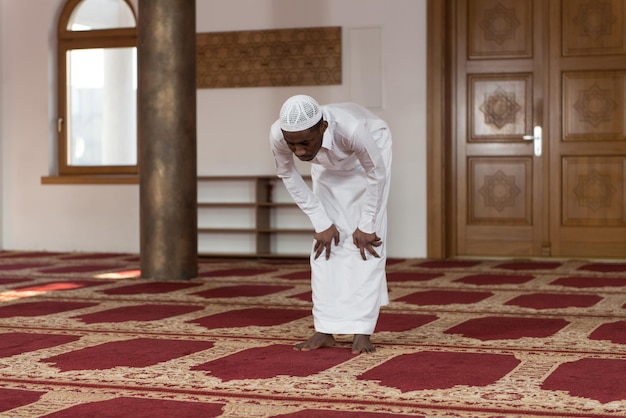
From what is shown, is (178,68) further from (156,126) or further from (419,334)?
(419,334)

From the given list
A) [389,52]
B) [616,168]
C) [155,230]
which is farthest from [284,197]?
[616,168]

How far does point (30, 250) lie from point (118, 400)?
7.22 m

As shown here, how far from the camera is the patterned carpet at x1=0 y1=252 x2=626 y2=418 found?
9.78 ft

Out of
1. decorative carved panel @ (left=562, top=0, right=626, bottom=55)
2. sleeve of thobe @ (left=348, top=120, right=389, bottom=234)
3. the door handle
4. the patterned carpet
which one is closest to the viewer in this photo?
the patterned carpet

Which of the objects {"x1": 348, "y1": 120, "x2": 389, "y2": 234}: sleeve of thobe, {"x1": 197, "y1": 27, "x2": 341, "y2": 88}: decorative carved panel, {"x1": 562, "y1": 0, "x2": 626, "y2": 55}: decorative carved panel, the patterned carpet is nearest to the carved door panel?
{"x1": 562, "y1": 0, "x2": 626, "y2": 55}: decorative carved panel

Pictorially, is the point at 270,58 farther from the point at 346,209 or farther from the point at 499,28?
the point at 346,209

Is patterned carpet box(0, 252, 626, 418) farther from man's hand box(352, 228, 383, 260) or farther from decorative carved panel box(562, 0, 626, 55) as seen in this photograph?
decorative carved panel box(562, 0, 626, 55)

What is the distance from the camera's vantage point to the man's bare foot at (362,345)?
3.88 m

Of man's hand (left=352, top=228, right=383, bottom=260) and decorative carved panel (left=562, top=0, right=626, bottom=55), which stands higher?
decorative carved panel (left=562, top=0, right=626, bottom=55)

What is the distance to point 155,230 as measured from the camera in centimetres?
703

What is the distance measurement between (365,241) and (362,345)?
39 centimetres

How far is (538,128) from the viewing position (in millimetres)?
8727

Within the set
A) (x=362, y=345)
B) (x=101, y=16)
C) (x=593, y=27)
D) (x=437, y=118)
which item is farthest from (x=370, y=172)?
(x=101, y=16)

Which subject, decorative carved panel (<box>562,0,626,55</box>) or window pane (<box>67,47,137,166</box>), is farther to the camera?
window pane (<box>67,47,137,166</box>)
